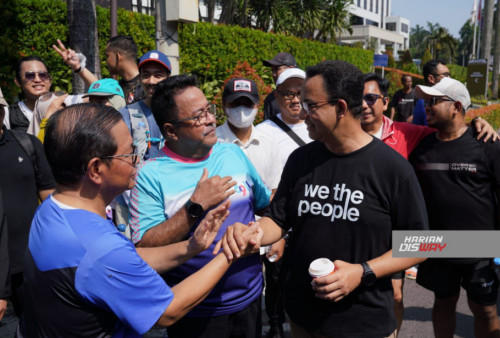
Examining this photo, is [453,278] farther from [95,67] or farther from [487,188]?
[95,67]

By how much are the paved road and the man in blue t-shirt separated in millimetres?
2627

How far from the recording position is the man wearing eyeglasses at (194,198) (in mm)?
2381

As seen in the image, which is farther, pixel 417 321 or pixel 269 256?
pixel 417 321

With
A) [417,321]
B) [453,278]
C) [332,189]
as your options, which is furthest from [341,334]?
[417,321]

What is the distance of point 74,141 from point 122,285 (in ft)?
1.91

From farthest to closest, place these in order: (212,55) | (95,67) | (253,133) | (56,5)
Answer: (212,55), (56,5), (95,67), (253,133)

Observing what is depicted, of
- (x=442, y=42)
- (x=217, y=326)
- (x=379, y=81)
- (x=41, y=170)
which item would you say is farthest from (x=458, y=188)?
(x=442, y=42)

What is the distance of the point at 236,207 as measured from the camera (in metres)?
2.58

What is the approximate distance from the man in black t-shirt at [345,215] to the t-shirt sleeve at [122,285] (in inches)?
21.1

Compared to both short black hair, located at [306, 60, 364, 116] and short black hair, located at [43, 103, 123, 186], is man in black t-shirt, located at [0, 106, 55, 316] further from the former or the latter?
Result: short black hair, located at [306, 60, 364, 116]

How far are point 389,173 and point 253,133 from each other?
72.5 inches

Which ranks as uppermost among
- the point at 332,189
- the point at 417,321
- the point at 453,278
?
the point at 332,189

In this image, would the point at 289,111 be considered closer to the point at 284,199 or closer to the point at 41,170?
the point at 284,199

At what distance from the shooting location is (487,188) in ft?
10.7
